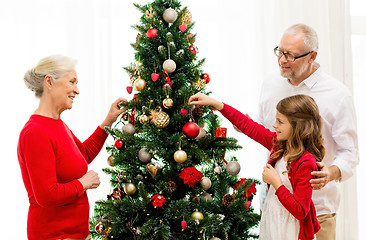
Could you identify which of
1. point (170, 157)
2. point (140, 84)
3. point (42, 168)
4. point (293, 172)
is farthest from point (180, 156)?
point (42, 168)

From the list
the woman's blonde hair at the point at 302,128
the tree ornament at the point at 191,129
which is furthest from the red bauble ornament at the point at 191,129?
the woman's blonde hair at the point at 302,128

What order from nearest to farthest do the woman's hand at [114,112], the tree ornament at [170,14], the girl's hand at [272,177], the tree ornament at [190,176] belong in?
the girl's hand at [272,177]
the tree ornament at [190,176]
the tree ornament at [170,14]
the woman's hand at [114,112]

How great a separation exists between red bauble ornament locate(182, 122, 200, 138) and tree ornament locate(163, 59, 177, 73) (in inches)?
11.2

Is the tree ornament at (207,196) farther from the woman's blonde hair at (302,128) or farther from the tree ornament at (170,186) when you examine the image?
the woman's blonde hair at (302,128)

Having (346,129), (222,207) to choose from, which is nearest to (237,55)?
(346,129)

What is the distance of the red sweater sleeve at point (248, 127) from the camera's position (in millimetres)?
2154

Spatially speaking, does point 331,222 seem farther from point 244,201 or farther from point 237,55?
point 237,55

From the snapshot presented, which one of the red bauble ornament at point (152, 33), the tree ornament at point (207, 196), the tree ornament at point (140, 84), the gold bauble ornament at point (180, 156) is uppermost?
the red bauble ornament at point (152, 33)

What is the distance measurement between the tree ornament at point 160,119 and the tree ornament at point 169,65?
0.22 metres

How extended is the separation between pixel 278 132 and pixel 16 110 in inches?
82.9

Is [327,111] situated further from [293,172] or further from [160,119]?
[160,119]

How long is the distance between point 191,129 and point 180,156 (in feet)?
0.47

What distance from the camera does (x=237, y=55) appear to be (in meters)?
3.33

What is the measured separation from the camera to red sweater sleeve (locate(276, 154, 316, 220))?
5.78ft
